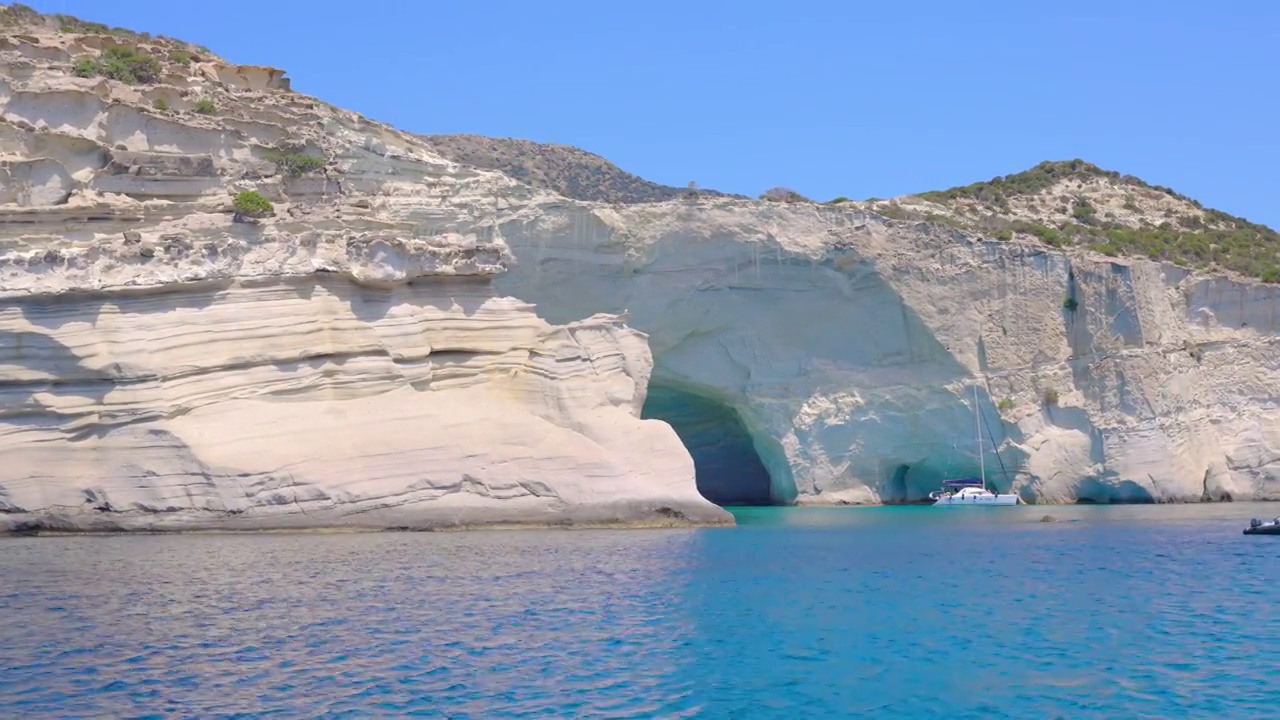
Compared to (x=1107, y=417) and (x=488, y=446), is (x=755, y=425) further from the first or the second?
(x=488, y=446)

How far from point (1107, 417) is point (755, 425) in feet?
32.1

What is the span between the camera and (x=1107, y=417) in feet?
121

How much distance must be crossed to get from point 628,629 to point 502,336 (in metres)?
15.6

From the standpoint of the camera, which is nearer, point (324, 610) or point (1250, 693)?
point (1250, 693)

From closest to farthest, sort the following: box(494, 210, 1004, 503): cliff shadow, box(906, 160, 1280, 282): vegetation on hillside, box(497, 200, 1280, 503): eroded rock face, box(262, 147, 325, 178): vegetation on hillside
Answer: box(262, 147, 325, 178): vegetation on hillside, box(494, 210, 1004, 503): cliff shadow, box(497, 200, 1280, 503): eroded rock face, box(906, 160, 1280, 282): vegetation on hillside

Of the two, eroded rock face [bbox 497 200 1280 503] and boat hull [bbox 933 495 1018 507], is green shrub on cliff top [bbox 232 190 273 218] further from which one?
boat hull [bbox 933 495 1018 507]

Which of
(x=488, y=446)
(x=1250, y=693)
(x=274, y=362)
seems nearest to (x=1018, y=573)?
(x=1250, y=693)

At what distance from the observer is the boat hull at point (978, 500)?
3709cm

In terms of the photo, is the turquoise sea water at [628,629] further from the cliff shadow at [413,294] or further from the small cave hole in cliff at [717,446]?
the small cave hole in cliff at [717,446]

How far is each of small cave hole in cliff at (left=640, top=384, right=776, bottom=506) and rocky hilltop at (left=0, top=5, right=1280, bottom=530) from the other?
0.38 ft

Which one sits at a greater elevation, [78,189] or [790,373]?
[78,189]

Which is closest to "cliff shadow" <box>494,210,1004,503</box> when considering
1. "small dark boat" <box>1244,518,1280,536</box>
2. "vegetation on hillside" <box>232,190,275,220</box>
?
"vegetation on hillside" <box>232,190,275,220</box>

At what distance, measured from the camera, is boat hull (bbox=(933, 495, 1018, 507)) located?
3709cm

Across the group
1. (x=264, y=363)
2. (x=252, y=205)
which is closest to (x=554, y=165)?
(x=252, y=205)
